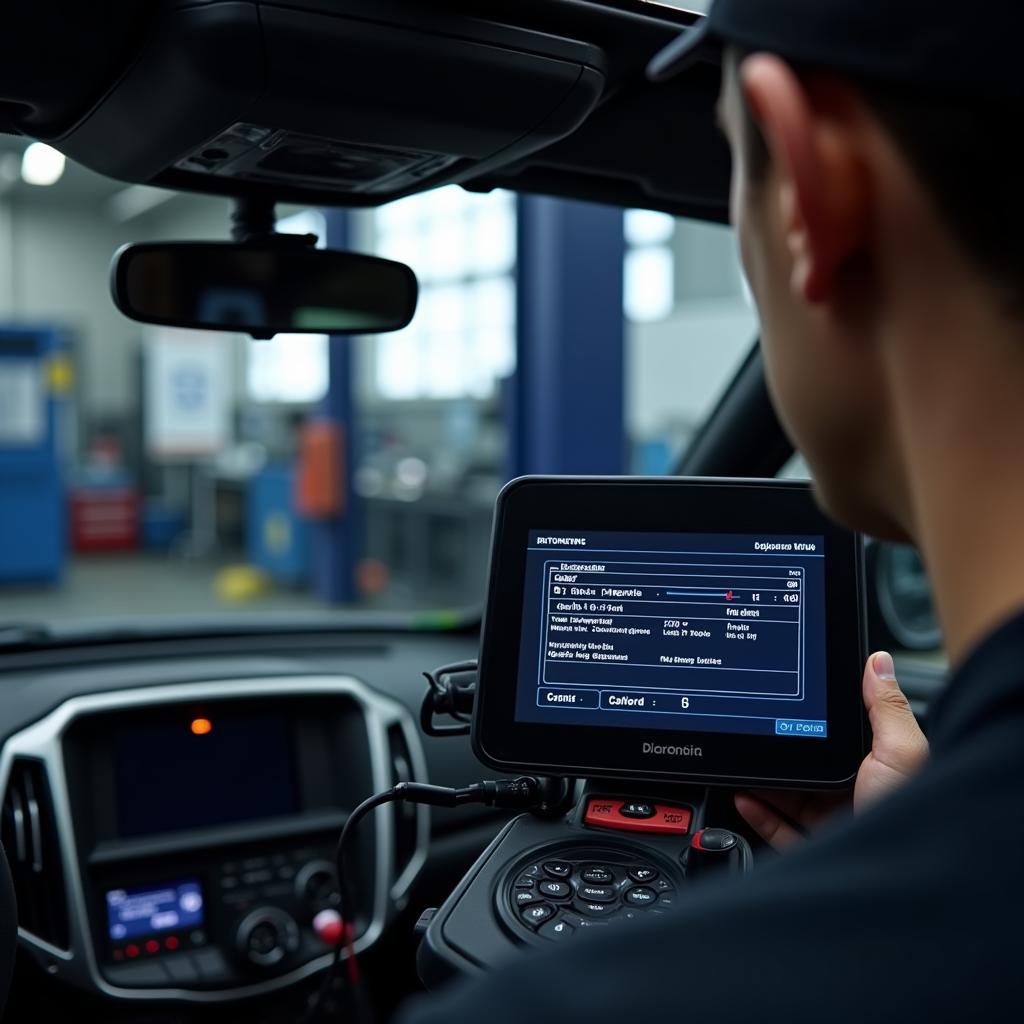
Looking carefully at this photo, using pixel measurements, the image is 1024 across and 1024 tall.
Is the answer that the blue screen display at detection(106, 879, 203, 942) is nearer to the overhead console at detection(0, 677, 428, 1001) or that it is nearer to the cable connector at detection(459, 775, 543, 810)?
the overhead console at detection(0, 677, 428, 1001)

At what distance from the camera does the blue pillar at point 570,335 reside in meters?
3.88

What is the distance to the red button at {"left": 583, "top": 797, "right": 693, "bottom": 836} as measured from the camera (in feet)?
4.06

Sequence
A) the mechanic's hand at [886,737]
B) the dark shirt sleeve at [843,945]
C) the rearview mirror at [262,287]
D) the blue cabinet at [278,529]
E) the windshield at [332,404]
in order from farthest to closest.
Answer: the blue cabinet at [278,529]
the windshield at [332,404]
the rearview mirror at [262,287]
the mechanic's hand at [886,737]
the dark shirt sleeve at [843,945]

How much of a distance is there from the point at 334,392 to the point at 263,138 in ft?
23.0

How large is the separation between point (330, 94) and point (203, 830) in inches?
49.5

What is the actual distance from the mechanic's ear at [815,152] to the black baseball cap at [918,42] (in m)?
0.01

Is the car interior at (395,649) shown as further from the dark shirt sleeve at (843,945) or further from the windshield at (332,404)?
the windshield at (332,404)

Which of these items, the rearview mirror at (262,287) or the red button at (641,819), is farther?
the rearview mirror at (262,287)

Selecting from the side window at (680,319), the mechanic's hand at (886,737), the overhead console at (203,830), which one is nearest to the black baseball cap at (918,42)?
the mechanic's hand at (886,737)

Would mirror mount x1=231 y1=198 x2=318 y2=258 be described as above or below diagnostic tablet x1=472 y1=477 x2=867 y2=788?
above

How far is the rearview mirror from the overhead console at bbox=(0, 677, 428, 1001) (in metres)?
0.69

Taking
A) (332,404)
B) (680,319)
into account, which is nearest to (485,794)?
(332,404)

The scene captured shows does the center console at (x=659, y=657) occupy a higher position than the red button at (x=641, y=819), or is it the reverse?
the center console at (x=659, y=657)

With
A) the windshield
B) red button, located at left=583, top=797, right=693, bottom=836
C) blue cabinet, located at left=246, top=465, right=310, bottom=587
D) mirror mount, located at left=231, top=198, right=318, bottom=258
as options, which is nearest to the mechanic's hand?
red button, located at left=583, top=797, right=693, bottom=836
